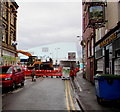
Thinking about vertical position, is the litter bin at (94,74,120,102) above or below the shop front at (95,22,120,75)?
below

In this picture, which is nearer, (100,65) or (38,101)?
(38,101)

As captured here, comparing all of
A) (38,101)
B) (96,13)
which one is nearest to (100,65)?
(96,13)

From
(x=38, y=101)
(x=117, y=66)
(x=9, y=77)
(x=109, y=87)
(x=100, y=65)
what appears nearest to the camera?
(x=109, y=87)

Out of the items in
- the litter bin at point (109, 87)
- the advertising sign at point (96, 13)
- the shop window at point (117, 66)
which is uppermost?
the advertising sign at point (96, 13)

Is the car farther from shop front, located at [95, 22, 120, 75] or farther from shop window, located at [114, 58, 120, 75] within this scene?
shop window, located at [114, 58, 120, 75]

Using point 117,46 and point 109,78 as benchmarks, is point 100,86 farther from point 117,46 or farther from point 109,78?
point 117,46

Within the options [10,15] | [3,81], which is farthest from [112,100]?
[10,15]

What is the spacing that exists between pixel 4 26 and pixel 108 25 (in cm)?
1986

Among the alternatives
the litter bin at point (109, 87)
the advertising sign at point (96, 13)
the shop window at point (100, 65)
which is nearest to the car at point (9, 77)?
the litter bin at point (109, 87)

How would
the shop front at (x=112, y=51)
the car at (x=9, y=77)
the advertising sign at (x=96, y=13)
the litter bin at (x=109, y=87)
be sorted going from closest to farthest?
the litter bin at (x=109, y=87) < the shop front at (x=112, y=51) < the car at (x=9, y=77) < the advertising sign at (x=96, y=13)

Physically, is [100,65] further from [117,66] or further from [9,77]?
[9,77]

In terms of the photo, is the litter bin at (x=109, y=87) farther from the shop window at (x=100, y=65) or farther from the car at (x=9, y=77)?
the shop window at (x=100, y=65)

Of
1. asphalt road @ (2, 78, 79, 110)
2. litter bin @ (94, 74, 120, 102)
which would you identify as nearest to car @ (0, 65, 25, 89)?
asphalt road @ (2, 78, 79, 110)

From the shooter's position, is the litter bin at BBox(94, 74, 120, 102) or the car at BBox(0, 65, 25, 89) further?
the car at BBox(0, 65, 25, 89)
